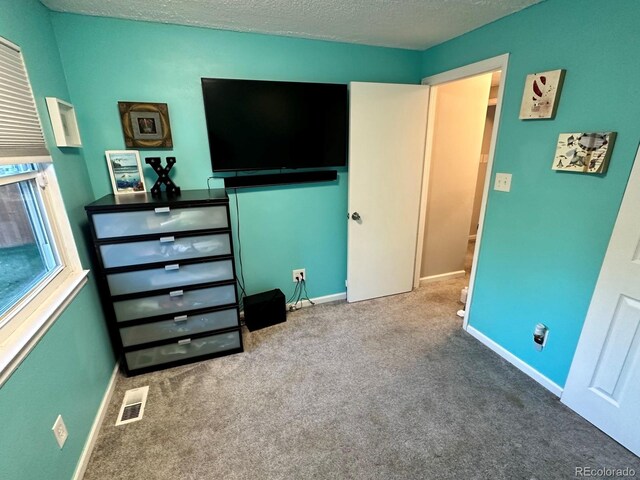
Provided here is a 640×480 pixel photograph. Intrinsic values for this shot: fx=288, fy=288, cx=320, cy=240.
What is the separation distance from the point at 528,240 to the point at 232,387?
2.17 meters

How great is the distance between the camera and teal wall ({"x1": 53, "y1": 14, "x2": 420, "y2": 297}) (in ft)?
6.06

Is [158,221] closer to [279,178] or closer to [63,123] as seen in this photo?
[63,123]

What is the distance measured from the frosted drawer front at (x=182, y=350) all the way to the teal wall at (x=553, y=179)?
2.01 m

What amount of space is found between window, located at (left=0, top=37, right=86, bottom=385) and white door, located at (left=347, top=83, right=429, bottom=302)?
6.44 ft

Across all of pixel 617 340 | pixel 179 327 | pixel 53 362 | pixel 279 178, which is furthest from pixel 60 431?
pixel 617 340

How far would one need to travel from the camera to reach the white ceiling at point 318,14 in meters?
1.66

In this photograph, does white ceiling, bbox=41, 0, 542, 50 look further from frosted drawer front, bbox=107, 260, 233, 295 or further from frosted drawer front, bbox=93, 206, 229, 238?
frosted drawer front, bbox=107, 260, 233, 295

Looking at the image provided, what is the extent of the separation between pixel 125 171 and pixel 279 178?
3.54 feet

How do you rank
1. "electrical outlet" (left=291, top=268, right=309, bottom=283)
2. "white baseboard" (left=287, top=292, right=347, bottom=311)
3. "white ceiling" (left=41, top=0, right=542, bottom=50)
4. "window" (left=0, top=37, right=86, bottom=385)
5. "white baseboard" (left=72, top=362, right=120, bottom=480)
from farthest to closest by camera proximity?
"white baseboard" (left=287, top=292, right=347, bottom=311) < "electrical outlet" (left=291, top=268, right=309, bottom=283) < "white ceiling" (left=41, top=0, right=542, bottom=50) < "white baseboard" (left=72, top=362, right=120, bottom=480) < "window" (left=0, top=37, right=86, bottom=385)

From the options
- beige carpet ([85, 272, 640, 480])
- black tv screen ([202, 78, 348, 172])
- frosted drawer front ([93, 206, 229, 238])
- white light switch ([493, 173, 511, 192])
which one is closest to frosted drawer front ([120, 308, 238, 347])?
beige carpet ([85, 272, 640, 480])

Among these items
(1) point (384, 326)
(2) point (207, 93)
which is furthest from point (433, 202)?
(2) point (207, 93)

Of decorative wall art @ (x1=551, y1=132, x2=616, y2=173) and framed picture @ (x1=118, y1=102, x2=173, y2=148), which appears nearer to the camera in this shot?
decorative wall art @ (x1=551, y1=132, x2=616, y2=173)

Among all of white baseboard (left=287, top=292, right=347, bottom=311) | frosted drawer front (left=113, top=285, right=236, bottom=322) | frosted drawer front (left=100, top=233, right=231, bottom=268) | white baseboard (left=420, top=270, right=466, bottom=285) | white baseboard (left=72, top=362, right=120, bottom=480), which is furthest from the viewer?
white baseboard (left=420, top=270, right=466, bottom=285)

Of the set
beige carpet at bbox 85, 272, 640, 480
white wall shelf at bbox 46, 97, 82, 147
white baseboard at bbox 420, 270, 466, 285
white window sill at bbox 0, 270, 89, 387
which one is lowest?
beige carpet at bbox 85, 272, 640, 480
